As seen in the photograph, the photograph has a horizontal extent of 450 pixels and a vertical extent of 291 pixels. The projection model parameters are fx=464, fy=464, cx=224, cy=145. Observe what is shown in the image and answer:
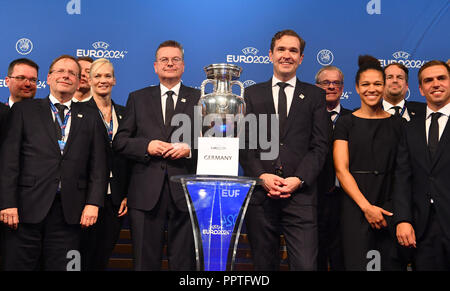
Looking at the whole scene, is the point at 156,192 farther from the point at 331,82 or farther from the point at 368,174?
the point at 331,82

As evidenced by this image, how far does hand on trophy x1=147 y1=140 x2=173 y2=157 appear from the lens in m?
2.88

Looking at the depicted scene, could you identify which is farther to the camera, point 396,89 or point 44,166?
point 396,89

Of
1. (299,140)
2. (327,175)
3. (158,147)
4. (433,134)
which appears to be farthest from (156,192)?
(433,134)

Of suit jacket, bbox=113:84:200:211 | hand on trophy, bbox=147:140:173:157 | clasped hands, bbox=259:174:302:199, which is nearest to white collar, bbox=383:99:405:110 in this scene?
clasped hands, bbox=259:174:302:199

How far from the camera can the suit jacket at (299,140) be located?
2.88 metres

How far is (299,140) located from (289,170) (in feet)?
0.68

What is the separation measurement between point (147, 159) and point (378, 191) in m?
1.51

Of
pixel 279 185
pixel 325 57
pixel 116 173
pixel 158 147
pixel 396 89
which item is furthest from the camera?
pixel 325 57

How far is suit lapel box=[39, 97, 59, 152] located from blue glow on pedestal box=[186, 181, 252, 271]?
4.24 feet

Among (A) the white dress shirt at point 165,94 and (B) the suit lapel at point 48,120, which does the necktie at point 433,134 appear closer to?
(A) the white dress shirt at point 165,94

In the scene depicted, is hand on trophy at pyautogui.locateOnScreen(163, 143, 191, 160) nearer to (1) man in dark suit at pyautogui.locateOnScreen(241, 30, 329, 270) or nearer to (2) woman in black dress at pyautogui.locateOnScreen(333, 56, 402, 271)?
(1) man in dark suit at pyautogui.locateOnScreen(241, 30, 329, 270)

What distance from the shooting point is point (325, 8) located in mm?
4898

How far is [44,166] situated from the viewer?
9.77 feet

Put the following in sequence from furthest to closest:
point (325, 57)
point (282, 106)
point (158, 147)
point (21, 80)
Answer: point (325, 57), point (21, 80), point (282, 106), point (158, 147)
